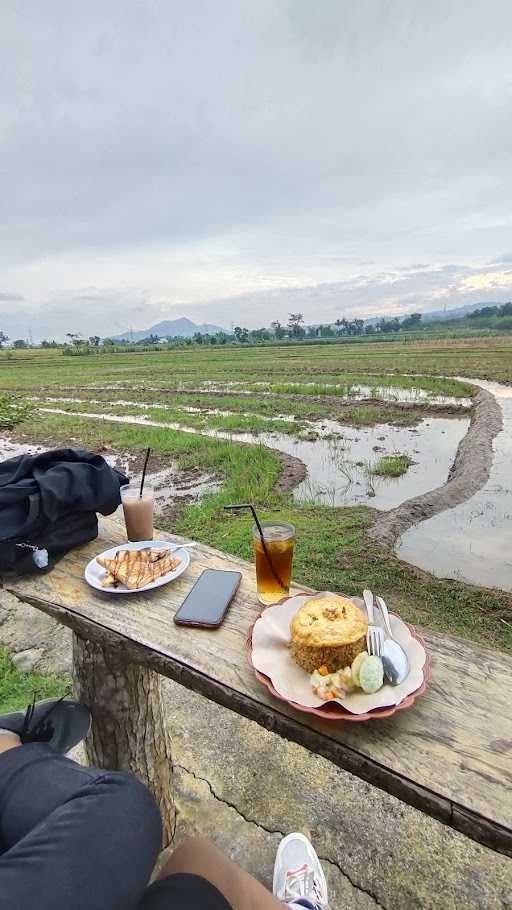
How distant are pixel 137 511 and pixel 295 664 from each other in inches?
33.3

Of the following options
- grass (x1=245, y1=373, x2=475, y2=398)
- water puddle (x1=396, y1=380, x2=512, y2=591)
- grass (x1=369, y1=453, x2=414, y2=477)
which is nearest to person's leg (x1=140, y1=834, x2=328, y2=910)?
water puddle (x1=396, y1=380, x2=512, y2=591)

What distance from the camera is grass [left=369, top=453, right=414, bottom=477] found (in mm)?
7357

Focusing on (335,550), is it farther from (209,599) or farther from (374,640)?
(374,640)

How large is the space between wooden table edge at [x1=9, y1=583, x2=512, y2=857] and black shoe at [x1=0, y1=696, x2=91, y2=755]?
1.16 ft

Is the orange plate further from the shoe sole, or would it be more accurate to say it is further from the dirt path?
the dirt path

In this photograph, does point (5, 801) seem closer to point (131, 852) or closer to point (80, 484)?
point (131, 852)

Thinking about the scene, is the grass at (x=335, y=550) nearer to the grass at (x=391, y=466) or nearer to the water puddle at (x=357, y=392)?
the grass at (x=391, y=466)

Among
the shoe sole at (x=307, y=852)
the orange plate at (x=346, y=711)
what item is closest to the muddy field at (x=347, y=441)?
the shoe sole at (x=307, y=852)

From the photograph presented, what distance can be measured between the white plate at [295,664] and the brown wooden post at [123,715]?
2.24 ft

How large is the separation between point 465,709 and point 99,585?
1034 millimetres

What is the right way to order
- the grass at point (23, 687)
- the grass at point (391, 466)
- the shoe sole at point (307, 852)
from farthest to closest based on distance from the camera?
1. the grass at point (391, 466)
2. the grass at point (23, 687)
3. the shoe sole at point (307, 852)

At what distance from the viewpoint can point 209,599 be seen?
1404 mm

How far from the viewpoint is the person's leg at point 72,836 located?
821 mm

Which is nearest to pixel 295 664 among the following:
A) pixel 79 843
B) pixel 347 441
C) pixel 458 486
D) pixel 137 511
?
pixel 79 843
